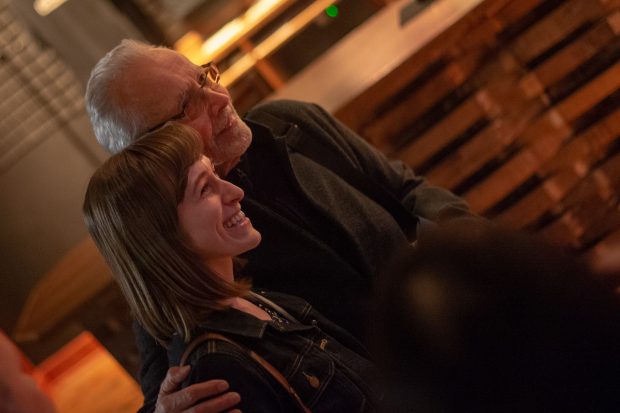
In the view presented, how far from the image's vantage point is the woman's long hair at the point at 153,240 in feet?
4.65

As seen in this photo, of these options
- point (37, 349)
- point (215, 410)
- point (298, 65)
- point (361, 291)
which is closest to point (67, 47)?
point (298, 65)

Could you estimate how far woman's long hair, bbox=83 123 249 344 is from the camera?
142cm

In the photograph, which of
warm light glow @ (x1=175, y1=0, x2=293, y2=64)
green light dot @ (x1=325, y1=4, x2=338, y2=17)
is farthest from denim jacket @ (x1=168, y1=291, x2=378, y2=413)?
green light dot @ (x1=325, y1=4, x2=338, y2=17)

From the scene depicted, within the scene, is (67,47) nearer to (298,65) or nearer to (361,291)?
(298,65)

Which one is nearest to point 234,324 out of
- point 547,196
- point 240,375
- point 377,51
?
point 240,375

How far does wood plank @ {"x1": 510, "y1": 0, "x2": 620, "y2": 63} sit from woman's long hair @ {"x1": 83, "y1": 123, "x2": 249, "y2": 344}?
74.9 inches

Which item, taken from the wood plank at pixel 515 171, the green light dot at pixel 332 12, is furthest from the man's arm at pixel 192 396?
the green light dot at pixel 332 12

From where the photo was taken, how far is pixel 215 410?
4.32ft

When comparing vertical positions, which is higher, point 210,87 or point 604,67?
point 210,87

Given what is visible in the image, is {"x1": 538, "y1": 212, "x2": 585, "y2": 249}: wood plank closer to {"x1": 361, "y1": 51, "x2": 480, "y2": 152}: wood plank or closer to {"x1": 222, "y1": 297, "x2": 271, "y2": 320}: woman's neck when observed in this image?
{"x1": 361, "y1": 51, "x2": 480, "y2": 152}: wood plank

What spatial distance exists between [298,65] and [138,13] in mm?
1354

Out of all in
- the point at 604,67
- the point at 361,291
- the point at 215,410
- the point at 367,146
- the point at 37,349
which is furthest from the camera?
the point at 604,67

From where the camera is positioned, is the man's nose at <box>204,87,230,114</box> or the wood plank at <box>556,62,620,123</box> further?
the wood plank at <box>556,62,620,123</box>

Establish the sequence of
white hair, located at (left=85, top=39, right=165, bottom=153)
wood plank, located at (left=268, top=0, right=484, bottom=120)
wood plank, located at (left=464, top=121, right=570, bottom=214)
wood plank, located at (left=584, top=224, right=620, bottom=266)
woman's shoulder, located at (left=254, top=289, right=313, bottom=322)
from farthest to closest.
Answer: wood plank, located at (left=464, top=121, right=570, bottom=214)
wood plank, located at (left=268, top=0, right=484, bottom=120)
white hair, located at (left=85, top=39, right=165, bottom=153)
woman's shoulder, located at (left=254, top=289, right=313, bottom=322)
wood plank, located at (left=584, top=224, right=620, bottom=266)
